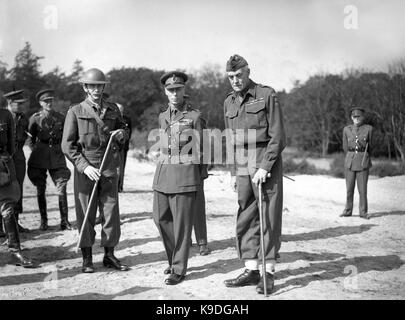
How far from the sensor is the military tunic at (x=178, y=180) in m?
5.39

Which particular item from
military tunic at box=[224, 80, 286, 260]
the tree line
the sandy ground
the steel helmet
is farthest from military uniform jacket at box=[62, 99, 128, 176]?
the tree line

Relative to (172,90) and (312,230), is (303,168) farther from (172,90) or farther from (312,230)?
(172,90)

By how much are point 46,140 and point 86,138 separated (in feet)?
9.49

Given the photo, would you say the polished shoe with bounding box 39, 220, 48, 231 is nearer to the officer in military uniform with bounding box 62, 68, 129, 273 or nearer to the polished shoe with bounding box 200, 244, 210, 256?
the officer in military uniform with bounding box 62, 68, 129, 273

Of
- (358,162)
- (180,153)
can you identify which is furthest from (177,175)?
(358,162)

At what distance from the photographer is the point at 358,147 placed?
35.0 ft

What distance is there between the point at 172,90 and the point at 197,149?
0.74 m

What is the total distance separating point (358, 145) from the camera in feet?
35.0

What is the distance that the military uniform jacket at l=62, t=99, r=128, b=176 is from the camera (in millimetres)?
5777

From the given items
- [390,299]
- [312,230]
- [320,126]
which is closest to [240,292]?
[390,299]

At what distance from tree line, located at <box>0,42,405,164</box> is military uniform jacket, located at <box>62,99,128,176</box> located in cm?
1008

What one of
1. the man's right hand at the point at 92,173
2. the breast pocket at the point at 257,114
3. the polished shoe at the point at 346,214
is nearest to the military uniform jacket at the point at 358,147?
the polished shoe at the point at 346,214

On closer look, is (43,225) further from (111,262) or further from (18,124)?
(111,262)

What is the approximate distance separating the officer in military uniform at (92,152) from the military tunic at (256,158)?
1573 mm
